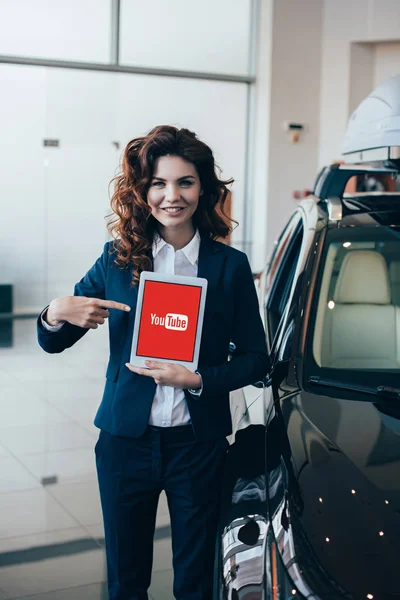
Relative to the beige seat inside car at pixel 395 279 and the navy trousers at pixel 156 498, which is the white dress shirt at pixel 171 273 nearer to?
the navy trousers at pixel 156 498

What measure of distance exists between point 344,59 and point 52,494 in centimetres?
934

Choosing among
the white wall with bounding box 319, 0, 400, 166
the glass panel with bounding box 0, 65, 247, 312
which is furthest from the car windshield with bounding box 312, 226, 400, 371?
the white wall with bounding box 319, 0, 400, 166

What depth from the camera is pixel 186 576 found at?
1952 millimetres

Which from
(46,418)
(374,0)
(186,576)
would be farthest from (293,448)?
(374,0)

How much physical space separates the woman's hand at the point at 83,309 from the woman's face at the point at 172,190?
0.82 feet

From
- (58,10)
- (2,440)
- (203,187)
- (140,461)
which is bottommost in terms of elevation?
(2,440)

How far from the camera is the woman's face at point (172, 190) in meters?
1.92

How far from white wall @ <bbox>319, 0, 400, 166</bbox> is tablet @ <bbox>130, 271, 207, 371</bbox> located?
409 inches

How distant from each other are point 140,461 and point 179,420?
14 centimetres

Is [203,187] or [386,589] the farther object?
[203,187]

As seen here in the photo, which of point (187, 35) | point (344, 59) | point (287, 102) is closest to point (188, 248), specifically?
point (187, 35)

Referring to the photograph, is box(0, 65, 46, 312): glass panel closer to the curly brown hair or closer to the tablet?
the curly brown hair

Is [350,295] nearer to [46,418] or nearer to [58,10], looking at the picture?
[46,418]

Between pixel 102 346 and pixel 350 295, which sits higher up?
pixel 350 295
